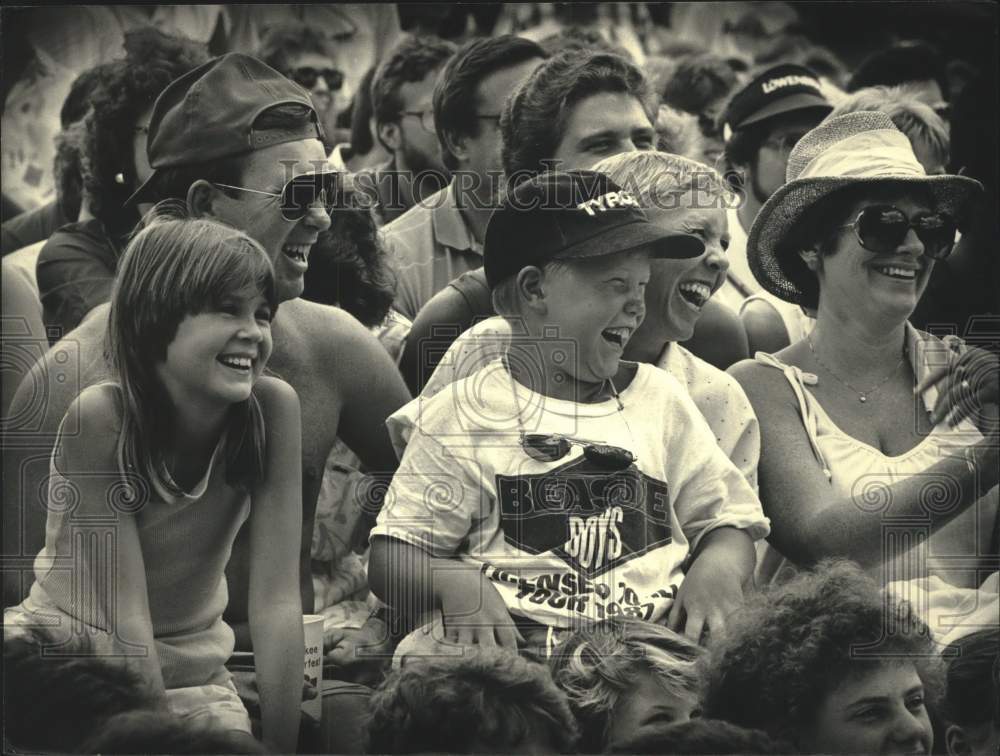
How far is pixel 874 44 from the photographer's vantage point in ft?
17.1

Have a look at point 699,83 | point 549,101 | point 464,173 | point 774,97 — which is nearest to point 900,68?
point 774,97

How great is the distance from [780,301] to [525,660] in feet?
4.45

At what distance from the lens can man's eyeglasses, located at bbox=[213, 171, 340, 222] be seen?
4809mm

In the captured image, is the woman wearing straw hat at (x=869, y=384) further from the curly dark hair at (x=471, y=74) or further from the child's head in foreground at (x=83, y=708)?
the child's head in foreground at (x=83, y=708)

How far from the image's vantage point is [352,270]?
493 cm

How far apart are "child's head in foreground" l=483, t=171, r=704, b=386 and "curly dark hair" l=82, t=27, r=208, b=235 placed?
3.51 ft

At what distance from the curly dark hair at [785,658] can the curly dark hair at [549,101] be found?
4.69 feet

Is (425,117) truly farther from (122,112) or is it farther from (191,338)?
(191,338)

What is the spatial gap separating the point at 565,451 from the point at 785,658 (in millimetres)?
820

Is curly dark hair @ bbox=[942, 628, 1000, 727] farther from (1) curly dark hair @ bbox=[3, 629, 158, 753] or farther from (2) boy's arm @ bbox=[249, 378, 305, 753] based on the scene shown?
(1) curly dark hair @ bbox=[3, 629, 158, 753]

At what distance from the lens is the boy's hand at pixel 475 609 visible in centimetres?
457

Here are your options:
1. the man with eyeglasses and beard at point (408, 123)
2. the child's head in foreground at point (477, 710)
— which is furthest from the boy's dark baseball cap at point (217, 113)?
the child's head in foreground at point (477, 710)

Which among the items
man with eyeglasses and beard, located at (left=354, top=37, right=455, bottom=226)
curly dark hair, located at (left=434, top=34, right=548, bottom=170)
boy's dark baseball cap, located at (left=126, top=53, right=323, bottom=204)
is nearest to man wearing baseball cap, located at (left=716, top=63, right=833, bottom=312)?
curly dark hair, located at (left=434, top=34, right=548, bottom=170)

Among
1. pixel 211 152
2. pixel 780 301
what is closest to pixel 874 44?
pixel 780 301
